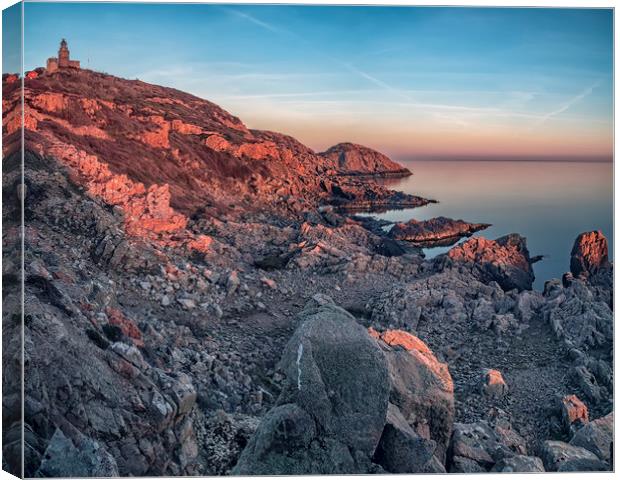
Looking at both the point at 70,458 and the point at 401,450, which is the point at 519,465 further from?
the point at 70,458

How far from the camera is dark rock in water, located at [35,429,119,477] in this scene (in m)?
4.10

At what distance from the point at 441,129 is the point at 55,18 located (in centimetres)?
367

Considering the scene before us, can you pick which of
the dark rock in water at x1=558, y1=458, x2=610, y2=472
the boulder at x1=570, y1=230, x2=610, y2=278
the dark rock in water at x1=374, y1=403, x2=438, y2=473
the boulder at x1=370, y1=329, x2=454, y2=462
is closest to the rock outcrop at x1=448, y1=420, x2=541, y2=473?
the boulder at x1=370, y1=329, x2=454, y2=462

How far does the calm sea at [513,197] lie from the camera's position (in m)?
5.75

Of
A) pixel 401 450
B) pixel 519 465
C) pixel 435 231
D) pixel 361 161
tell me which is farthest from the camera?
pixel 435 231

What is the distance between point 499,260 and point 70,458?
504cm

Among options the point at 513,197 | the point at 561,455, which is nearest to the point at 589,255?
the point at 513,197

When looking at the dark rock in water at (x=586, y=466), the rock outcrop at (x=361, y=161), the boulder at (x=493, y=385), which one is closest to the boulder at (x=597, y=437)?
the dark rock in water at (x=586, y=466)

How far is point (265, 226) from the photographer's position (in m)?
6.94

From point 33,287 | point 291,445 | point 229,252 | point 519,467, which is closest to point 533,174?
point 519,467

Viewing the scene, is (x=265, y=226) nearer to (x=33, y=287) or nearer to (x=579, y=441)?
(x=33, y=287)

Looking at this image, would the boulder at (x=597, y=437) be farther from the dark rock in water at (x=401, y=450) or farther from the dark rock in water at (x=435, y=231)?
the dark rock in water at (x=435, y=231)

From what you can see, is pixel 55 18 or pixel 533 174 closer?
pixel 55 18

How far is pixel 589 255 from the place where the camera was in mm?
5836
